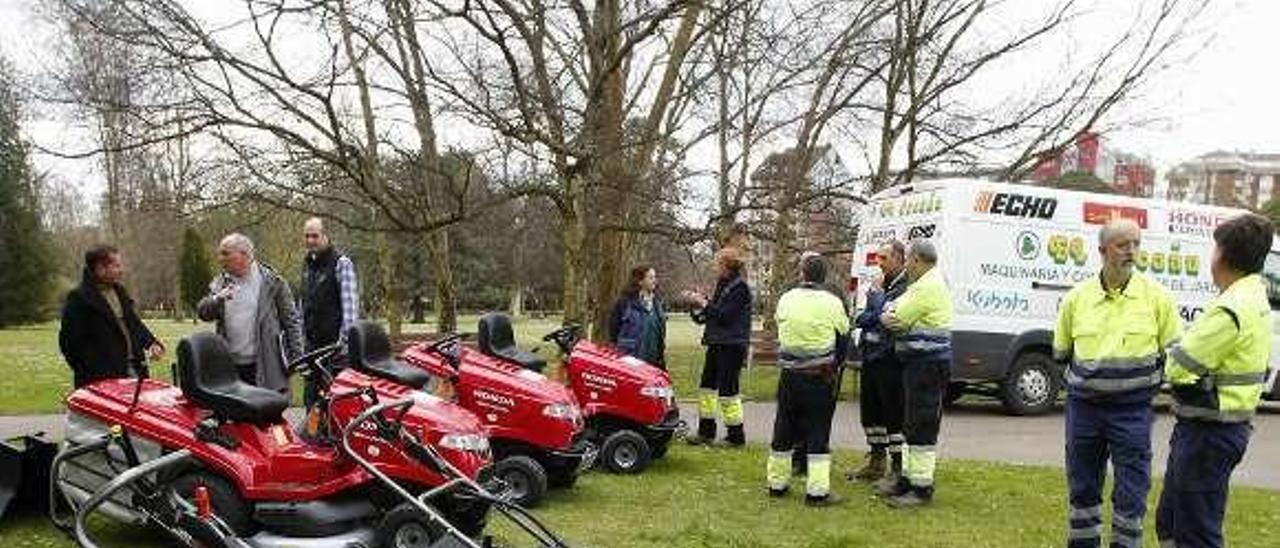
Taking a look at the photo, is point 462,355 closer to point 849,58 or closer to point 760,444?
point 760,444

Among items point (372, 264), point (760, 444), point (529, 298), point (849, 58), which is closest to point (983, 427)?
point (760, 444)

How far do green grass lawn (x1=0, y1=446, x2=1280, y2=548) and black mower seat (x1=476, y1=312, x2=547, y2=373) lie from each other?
37.4 inches

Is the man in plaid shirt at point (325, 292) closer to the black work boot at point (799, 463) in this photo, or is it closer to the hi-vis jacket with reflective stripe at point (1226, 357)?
the black work boot at point (799, 463)

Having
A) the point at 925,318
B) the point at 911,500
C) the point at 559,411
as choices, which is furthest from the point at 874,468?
the point at 559,411

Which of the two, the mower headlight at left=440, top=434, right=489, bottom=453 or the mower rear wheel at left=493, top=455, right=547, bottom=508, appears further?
the mower rear wheel at left=493, top=455, right=547, bottom=508

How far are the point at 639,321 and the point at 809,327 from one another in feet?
9.42

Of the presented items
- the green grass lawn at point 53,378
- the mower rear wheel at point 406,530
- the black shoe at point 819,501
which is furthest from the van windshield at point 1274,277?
the mower rear wheel at point 406,530

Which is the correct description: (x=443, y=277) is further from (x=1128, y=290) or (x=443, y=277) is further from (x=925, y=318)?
(x=1128, y=290)

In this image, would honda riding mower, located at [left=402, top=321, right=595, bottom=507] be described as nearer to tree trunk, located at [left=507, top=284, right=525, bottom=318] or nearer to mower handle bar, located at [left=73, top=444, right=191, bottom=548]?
mower handle bar, located at [left=73, top=444, right=191, bottom=548]

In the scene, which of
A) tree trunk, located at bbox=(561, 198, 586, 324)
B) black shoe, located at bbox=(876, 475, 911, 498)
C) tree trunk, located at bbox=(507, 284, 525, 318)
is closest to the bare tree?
tree trunk, located at bbox=(561, 198, 586, 324)

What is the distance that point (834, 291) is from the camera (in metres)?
8.54

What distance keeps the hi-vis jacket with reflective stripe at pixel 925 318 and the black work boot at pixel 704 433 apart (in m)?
2.89

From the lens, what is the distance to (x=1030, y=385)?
1427 centimetres

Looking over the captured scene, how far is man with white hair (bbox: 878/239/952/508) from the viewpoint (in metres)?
8.02
